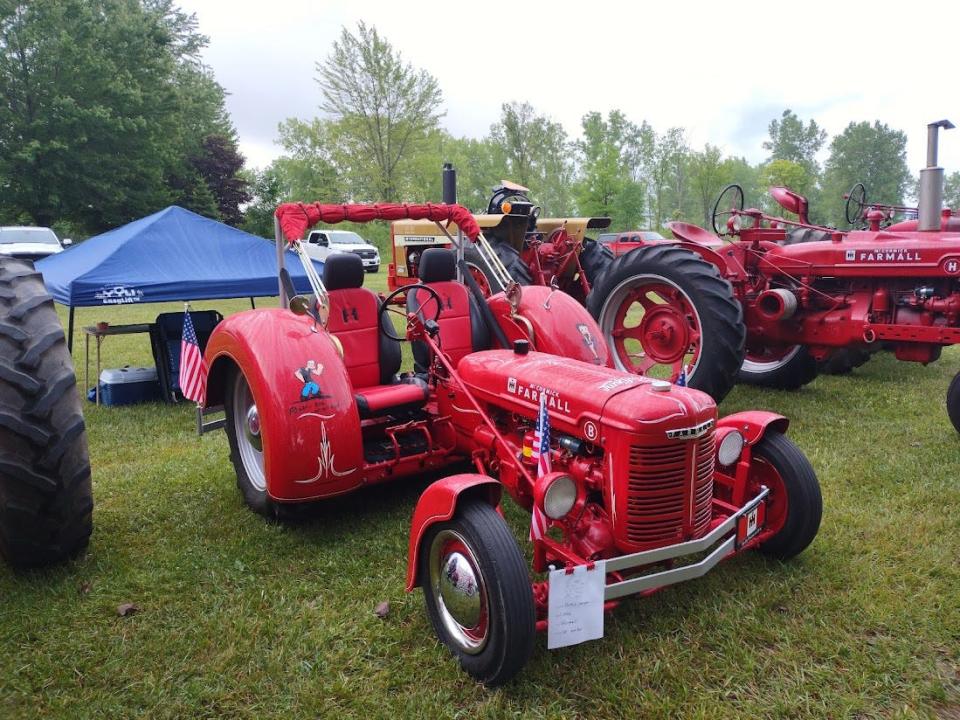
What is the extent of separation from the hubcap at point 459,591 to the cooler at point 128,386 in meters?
5.05

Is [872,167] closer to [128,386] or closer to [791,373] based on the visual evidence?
[791,373]

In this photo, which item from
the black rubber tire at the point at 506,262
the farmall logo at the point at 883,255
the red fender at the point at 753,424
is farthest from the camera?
the black rubber tire at the point at 506,262

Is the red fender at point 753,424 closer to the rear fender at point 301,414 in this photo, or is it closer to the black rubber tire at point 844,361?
the rear fender at point 301,414

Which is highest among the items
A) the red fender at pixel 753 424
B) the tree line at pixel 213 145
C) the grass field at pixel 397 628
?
the tree line at pixel 213 145

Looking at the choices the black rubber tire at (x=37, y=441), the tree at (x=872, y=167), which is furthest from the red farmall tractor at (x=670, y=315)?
the tree at (x=872, y=167)

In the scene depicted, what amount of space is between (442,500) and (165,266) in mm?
5221

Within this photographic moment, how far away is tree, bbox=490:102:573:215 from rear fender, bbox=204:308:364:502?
35.6 metres

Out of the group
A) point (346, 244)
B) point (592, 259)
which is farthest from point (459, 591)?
point (346, 244)

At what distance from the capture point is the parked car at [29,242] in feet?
62.7

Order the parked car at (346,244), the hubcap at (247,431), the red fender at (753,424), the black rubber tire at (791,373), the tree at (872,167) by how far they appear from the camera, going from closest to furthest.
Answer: the red fender at (753,424)
the hubcap at (247,431)
the black rubber tire at (791,373)
the parked car at (346,244)
the tree at (872,167)

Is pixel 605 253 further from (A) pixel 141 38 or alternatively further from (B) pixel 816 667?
(A) pixel 141 38

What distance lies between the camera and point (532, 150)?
3778 cm

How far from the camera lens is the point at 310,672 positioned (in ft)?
8.36

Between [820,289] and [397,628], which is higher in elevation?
[820,289]
